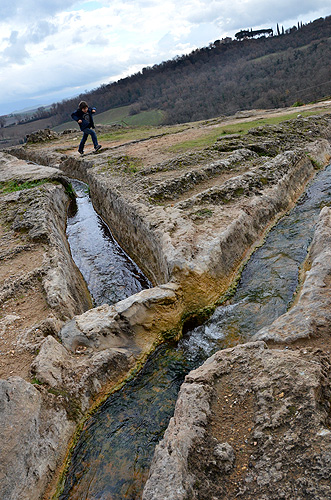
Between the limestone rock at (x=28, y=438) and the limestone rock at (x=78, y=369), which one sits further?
the limestone rock at (x=78, y=369)

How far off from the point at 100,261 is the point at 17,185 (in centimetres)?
720

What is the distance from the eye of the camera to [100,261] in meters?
9.30

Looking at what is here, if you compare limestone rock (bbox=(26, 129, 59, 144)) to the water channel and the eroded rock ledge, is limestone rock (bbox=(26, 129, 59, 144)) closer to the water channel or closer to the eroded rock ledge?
the water channel

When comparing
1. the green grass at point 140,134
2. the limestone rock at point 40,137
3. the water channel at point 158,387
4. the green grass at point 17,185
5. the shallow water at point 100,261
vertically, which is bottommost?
the water channel at point 158,387

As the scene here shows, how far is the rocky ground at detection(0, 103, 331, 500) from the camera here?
9.62ft

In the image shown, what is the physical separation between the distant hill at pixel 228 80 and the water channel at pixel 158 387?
4567 cm

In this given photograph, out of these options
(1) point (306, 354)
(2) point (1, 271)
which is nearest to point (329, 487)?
(1) point (306, 354)

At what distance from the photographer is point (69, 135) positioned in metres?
30.6

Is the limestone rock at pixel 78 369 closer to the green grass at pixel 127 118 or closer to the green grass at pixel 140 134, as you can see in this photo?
the green grass at pixel 140 134

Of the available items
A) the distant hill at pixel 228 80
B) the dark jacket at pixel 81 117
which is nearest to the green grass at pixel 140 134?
the dark jacket at pixel 81 117

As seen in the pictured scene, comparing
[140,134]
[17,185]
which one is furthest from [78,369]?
[140,134]

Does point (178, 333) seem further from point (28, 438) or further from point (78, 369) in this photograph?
point (28, 438)

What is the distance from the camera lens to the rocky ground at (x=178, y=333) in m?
2.93

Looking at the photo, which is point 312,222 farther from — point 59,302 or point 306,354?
point 59,302
